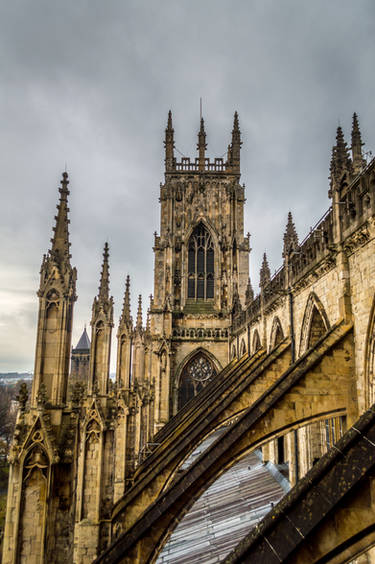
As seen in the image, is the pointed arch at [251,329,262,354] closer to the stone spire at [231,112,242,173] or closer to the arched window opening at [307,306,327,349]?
the arched window opening at [307,306,327,349]

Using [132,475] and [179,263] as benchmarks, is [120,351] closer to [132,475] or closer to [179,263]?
[132,475]

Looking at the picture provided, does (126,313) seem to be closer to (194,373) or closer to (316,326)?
(316,326)

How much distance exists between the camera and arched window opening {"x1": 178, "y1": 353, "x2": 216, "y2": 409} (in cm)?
2723

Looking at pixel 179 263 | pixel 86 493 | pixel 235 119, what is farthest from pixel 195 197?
pixel 86 493

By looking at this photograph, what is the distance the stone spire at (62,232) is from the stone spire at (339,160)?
5.80 meters

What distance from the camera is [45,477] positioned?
19.2 ft

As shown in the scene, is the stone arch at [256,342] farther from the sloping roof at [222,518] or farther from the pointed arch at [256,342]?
the sloping roof at [222,518]

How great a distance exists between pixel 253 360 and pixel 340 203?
8.63 m

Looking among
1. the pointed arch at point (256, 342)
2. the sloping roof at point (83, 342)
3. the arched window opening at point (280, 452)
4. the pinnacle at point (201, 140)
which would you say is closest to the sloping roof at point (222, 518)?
the arched window opening at point (280, 452)

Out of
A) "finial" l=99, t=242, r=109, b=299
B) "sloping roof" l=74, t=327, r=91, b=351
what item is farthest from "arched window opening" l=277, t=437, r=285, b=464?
"sloping roof" l=74, t=327, r=91, b=351

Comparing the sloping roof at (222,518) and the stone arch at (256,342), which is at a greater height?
the stone arch at (256,342)

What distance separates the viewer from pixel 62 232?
7.53m

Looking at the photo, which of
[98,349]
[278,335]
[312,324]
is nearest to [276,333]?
[278,335]

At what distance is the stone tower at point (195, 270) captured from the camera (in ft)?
89.4
